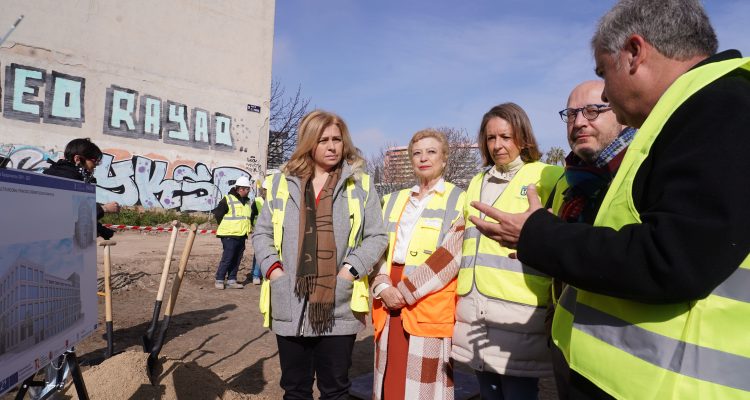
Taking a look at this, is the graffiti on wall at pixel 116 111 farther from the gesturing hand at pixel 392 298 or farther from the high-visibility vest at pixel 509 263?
the high-visibility vest at pixel 509 263

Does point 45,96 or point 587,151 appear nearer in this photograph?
point 587,151

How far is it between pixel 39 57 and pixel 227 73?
6281 mm

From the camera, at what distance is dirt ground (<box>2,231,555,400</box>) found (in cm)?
346

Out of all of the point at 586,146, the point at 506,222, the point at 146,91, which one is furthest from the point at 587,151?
the point at 146,91

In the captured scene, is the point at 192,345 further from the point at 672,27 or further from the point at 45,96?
the point at 45,96

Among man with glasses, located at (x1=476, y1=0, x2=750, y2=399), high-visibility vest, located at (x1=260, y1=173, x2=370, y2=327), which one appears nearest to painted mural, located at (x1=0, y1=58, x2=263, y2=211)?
high-visibility vest, located at (x1=260, y1=173, x2=370, y2=327)

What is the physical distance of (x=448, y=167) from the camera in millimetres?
20406

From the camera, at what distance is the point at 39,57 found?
48.6 ft

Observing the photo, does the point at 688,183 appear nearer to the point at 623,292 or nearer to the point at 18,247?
the point at 623,292

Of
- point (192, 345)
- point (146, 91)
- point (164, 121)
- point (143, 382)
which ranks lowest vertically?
point (192, 345)

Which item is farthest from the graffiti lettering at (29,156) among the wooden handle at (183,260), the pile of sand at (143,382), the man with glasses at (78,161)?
the pile of sand at (143,382)

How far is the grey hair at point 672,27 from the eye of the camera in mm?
1222

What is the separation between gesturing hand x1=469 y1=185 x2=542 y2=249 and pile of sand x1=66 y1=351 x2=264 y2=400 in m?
2.81

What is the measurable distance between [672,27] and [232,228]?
8230 millimetres
